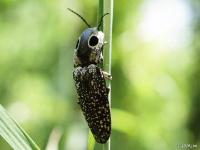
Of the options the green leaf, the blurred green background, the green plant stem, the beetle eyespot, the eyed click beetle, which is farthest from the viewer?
the blurred green background

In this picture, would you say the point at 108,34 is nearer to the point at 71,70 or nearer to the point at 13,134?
the point at 13,134

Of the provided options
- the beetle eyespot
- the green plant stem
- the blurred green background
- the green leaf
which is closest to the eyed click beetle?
the beetle eyespot

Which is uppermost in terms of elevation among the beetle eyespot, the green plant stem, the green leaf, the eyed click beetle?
the green plant stem

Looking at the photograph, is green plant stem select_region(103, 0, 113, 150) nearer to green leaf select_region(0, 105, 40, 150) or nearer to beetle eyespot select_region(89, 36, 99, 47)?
green leaf select_region(0, 105, 40, 150)

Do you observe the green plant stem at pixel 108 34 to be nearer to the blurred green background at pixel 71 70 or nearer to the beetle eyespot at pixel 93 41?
the beetle eyespot at pixel 93 41

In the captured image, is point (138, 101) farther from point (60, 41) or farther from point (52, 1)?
point (52, 1)

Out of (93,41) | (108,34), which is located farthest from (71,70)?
(108,34)
